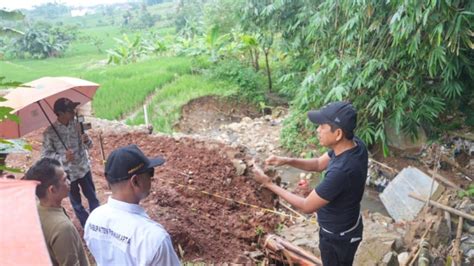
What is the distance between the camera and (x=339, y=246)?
2.79 m

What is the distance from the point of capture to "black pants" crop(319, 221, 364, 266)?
2768 millimetres

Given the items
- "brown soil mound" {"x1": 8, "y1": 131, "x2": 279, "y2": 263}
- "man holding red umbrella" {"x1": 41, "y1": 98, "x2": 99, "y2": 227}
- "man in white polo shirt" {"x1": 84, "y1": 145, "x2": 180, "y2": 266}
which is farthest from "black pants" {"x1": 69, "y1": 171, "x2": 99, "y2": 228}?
"man in white polo shirt" {"x1": 84, "y1": 145, "x2": 180, "y2": 266}

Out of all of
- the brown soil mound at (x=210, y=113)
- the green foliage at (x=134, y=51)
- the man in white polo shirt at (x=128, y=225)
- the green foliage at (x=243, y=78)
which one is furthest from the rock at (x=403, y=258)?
the green foliage at (x=134, y=51)

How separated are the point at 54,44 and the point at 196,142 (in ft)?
72.1

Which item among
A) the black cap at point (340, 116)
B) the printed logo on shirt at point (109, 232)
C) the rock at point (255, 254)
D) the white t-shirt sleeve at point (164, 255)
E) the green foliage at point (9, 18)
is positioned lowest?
the rock at point (255, 254)

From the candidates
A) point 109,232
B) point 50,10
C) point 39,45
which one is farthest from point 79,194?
point 50,10

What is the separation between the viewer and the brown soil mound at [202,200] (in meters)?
4.23

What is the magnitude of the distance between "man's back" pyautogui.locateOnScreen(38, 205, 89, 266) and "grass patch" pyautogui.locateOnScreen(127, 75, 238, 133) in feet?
23.5

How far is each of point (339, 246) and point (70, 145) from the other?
93.7 inches

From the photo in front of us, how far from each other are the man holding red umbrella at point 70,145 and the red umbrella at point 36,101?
0.17 meters

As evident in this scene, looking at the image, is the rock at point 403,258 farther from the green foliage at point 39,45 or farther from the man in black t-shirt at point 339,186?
the green foliage at point 39,45

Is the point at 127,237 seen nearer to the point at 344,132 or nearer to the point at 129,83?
the point at 344,132

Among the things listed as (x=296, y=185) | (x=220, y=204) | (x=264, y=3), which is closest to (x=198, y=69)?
(x=264, y=3)

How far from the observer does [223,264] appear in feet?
12.9
